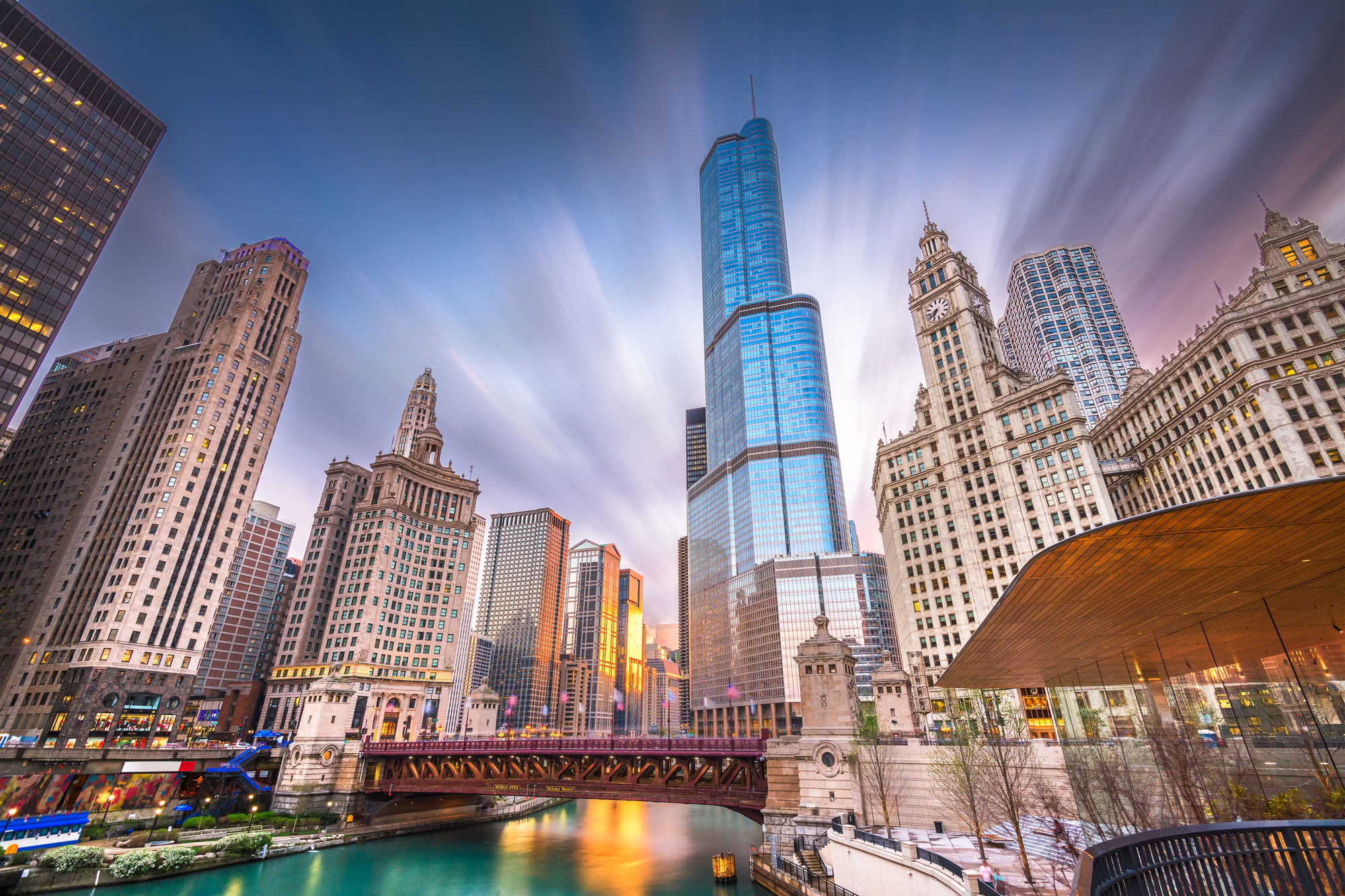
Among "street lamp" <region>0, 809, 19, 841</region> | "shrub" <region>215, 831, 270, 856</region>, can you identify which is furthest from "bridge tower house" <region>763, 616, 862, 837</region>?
"street lamp" <region>0, 809, 19, 841</region>

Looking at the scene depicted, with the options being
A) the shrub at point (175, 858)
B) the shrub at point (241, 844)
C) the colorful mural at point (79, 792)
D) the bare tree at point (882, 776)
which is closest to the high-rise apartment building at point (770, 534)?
the bare tree at point (882, 776)

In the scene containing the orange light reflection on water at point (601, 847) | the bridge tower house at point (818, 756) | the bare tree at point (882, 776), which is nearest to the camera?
the bare tree at point (882, 776)

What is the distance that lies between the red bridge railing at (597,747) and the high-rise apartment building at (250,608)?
3492 inches

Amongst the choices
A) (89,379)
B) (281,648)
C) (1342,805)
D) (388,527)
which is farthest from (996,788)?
(89,379)

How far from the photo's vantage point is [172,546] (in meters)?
92.7

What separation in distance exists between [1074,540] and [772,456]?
160m

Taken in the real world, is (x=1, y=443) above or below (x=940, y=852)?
above

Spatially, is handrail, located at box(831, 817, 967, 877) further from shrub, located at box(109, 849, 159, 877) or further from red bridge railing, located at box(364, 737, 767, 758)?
shrub, located at box(109, 849, 159, 877)

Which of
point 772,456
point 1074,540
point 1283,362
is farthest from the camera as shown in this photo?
point 772,456

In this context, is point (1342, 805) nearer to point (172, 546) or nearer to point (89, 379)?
point (172, 546)

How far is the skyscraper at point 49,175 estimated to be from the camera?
8075 cm

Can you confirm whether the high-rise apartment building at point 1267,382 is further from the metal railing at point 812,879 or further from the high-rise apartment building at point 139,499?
the high-rise apartment building at point 139,499

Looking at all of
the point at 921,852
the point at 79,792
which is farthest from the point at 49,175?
the point at 921,852

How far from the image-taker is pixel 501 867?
2420 inches
